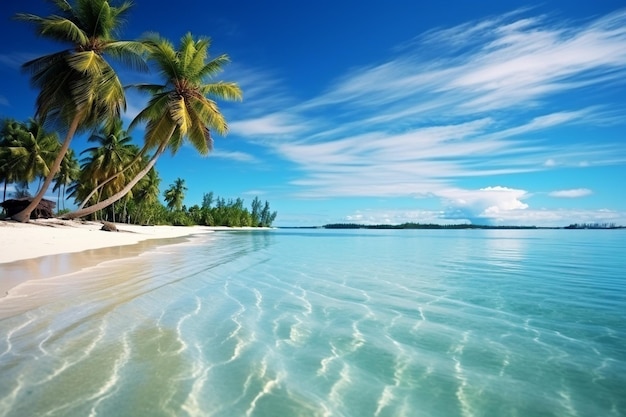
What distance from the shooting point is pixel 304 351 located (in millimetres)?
3828

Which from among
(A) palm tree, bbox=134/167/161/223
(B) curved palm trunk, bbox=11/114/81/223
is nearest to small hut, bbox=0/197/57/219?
(B) curved palm trunk, bbox=11/114/81/223

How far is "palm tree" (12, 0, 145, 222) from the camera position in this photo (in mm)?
16125

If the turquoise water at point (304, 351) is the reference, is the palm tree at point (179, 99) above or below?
above

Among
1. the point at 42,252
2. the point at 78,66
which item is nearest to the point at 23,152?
the point at 78,66

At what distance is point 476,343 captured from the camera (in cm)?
422

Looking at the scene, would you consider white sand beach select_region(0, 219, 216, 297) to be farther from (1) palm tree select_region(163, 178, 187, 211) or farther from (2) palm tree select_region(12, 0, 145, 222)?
(1) palm tree select_region(163, 178, 187, 211)

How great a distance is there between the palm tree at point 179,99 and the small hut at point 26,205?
191 inches

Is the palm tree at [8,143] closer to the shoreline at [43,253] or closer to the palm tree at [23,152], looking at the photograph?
the palm tree at [23,152]

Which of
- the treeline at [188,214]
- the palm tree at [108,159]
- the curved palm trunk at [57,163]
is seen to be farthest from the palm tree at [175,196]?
the curved palm trunk at [57,163]

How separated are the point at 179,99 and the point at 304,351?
1784cm

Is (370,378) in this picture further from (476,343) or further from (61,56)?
(61,56)

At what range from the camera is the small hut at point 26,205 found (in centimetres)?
2320

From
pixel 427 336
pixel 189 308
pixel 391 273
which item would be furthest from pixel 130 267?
pixel 427 336

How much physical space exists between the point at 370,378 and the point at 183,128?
16918 mm
